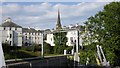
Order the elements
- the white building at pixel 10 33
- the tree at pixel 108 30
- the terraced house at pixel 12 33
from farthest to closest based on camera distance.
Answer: the terraced house at pixel 12 33 → the white building at pixel 10 33 → the tree at pixel 108 30

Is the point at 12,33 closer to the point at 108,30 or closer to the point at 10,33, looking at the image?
the point at 10,33

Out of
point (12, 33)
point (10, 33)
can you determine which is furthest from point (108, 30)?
point (10, 33)

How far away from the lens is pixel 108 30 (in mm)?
7520

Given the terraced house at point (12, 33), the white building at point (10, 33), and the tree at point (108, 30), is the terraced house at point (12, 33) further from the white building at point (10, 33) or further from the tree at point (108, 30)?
the tree at point (108, 30)

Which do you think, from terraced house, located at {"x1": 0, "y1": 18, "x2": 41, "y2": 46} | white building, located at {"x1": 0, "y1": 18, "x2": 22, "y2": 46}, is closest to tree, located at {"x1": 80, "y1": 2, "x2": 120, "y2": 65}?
terraced house, located at {"x1": 0, "y1": 18, "x2": 41, "y2": 46}

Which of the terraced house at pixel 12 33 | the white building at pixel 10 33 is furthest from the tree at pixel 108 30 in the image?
the white building at pixel 10 33

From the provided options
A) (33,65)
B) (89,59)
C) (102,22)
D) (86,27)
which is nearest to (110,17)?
(102,22)

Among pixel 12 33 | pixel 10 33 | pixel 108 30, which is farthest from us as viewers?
pixel 10 33

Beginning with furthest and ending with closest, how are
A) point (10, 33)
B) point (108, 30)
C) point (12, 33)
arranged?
point (10, 33) → point (12, 33) → point (108, 30)

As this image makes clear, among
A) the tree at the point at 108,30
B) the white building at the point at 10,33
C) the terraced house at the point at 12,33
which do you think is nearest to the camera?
the tree at the point at 108,30

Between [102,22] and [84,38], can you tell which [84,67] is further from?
[102,22]

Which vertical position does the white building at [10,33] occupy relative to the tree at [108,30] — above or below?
below

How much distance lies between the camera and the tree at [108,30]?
7.47 metres

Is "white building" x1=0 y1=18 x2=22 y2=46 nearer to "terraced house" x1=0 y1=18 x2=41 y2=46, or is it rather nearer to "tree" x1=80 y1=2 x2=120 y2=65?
"terraced house" x1=0 y1=18 x2=41 y2=46
